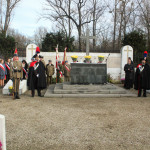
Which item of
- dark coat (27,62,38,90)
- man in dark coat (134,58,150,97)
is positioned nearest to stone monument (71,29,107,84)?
man in dark coat (134,58,150,97)

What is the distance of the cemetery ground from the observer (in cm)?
345

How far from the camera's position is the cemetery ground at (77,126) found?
3447 millimetres

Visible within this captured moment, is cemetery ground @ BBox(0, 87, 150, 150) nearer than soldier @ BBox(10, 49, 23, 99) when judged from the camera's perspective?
Yes

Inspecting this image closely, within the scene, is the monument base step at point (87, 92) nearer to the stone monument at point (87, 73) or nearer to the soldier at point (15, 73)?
the stone monument at point (87, 73)

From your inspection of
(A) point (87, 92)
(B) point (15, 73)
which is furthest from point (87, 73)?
(B) point (15, 73)

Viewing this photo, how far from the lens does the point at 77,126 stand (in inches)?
176

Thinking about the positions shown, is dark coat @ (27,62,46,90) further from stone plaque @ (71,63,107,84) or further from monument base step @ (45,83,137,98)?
stone plaque @ (71,63,107,84)

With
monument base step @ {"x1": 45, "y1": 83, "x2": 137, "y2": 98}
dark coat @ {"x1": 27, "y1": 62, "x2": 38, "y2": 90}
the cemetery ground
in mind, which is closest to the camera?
the cemetery ground

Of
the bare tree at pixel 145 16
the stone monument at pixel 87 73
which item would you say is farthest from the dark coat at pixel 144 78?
the bare tree at pixel 145 16

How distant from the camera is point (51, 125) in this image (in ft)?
14.9

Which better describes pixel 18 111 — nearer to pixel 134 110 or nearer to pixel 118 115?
pixel 118 115

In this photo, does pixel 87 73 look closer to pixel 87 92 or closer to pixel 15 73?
pixel 87 92

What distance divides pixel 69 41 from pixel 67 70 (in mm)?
6005

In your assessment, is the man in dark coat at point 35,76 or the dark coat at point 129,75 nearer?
the man in dark coat at point 35,76
